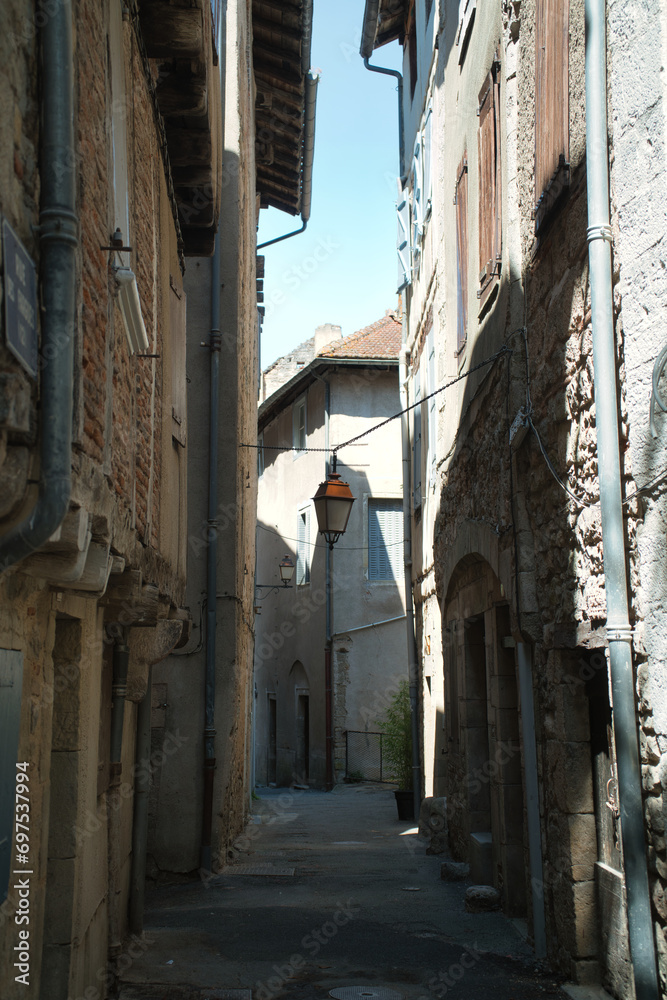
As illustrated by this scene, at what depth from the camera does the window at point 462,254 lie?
28.1 ft

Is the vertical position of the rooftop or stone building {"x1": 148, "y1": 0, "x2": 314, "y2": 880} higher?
the rooftop

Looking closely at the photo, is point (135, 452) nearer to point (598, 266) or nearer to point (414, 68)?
point (598, 266)

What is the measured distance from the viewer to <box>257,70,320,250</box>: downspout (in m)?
13.7

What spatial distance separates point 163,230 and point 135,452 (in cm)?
201

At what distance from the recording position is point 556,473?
561 cm

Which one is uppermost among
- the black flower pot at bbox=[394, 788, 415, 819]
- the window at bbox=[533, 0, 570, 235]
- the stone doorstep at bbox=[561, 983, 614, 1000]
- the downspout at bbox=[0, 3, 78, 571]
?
the window at bbox=[533, 0, 570, 235]

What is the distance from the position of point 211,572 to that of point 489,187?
177 inches

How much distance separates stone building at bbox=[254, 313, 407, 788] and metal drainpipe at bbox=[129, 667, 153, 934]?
13.0m

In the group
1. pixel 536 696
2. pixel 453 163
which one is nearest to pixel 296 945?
pixel 536 696

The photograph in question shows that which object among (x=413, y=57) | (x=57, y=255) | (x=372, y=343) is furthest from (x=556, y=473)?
(x=372, y=343)

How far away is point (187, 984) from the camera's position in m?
5.41

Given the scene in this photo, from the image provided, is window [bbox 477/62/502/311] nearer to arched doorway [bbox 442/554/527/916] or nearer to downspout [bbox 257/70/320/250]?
arched doorway [bbox 442/554/527/916]

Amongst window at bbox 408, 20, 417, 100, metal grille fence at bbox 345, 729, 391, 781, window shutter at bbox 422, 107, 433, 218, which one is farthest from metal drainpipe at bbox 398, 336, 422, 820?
metal grille fence at bbox 345, 729, 391, 781

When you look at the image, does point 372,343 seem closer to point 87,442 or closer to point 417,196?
point 417,196
